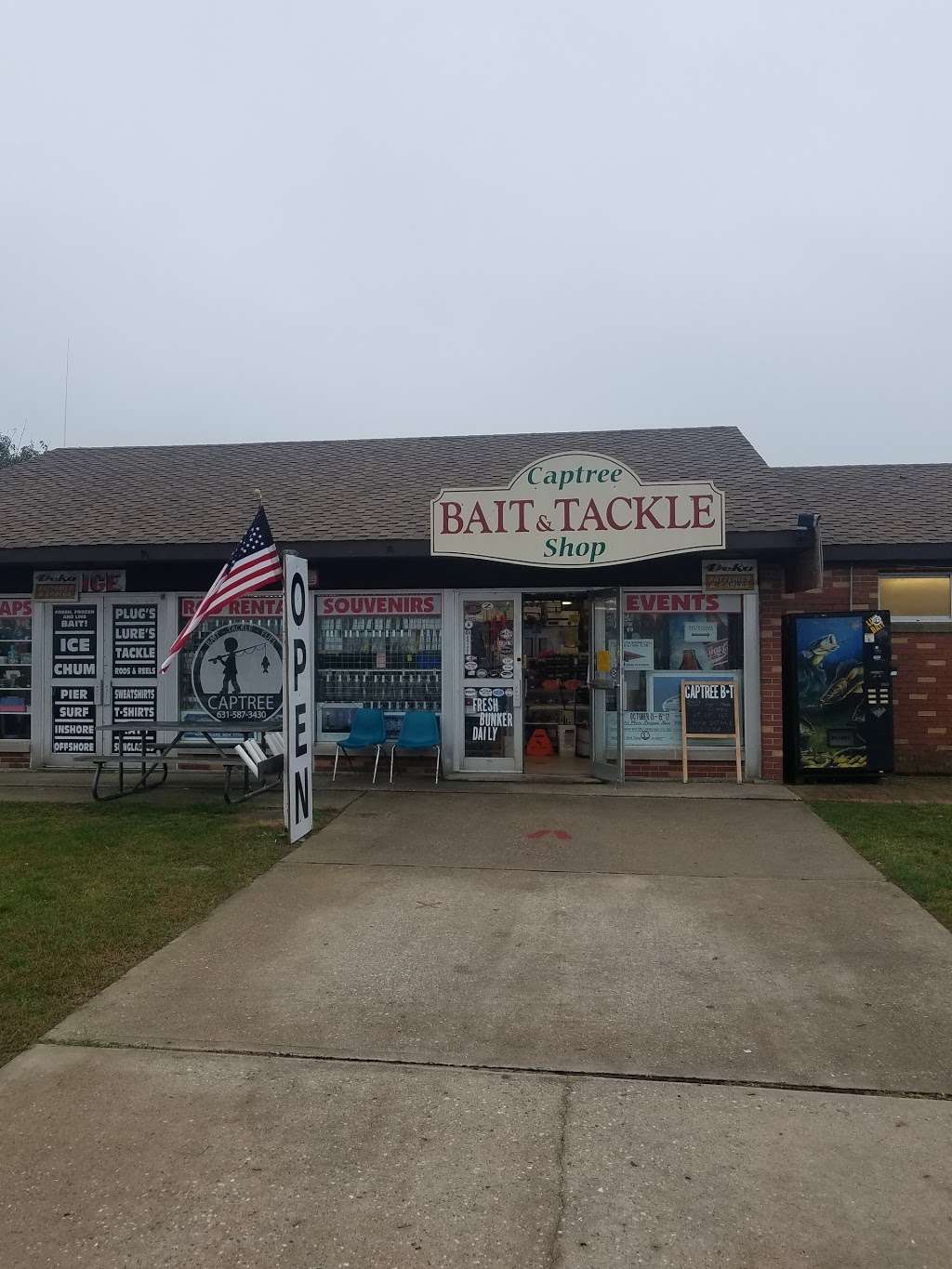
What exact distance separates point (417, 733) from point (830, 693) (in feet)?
15.2

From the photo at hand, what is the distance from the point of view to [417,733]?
10.1 metres

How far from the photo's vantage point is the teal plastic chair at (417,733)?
392 inches

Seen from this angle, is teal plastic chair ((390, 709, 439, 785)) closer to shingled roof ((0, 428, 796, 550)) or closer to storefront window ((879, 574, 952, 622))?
shingled roof ((0, 428, 796, 550))

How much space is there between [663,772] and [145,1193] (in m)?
8.02

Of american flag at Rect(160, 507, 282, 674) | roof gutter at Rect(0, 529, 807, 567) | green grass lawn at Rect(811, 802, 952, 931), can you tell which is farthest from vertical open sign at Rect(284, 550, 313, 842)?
green grass lawn at Rect(811, 802, 952, 931)

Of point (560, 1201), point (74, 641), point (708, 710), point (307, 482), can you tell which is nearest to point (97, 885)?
point (560, 1201)

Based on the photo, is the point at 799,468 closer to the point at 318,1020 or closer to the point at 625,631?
the point at 625,631

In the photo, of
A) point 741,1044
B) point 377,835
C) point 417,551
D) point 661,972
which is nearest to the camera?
point 741,1044

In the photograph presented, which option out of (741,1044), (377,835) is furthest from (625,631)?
(741,1044)

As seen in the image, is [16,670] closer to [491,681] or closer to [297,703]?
[297,703]

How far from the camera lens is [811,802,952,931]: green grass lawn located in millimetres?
5844

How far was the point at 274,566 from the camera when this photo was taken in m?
7.86

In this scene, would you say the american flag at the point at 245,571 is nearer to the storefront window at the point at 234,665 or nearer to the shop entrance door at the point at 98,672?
the storefront window at the point at 234,665

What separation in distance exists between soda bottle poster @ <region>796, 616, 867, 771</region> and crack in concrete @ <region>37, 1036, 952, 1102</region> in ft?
22.3
